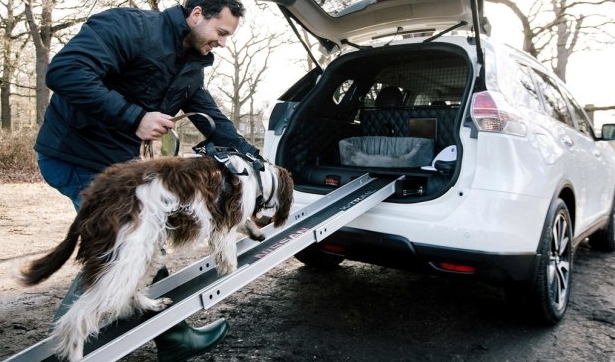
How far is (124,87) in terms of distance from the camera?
235cm

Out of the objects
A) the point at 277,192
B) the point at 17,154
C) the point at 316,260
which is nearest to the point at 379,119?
the point at 316,260

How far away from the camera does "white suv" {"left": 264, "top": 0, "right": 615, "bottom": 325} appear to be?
270 cm

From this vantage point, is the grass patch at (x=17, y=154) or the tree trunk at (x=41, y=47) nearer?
the grass patch at (x=17, y=154)

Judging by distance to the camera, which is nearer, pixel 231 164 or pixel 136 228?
pixel 136 228

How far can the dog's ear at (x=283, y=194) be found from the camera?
2549 mm

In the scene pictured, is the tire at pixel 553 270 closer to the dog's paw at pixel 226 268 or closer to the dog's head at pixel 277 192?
the dog's head at pixel 277 192

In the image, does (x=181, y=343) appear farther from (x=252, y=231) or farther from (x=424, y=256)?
(x=424, y=256)

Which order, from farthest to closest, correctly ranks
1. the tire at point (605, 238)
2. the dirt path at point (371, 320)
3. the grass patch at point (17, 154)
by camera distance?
the grass patch at point (17, 154) < the tire at point (605, 238) < the dirt path at point (371, 320)

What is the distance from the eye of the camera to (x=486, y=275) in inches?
106

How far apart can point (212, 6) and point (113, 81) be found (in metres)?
0.65

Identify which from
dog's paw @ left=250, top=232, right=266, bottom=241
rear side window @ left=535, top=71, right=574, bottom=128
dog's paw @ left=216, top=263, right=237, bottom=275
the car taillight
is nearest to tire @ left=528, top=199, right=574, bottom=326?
the car taillight

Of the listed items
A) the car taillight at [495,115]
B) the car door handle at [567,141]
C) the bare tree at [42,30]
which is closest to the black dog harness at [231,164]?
the car taillight at [495,115]

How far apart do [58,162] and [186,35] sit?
37.2 inches

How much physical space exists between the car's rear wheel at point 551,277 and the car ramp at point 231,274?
104cm
